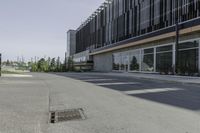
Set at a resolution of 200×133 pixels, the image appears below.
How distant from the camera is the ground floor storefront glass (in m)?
36.2

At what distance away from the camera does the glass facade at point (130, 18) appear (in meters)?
40.0

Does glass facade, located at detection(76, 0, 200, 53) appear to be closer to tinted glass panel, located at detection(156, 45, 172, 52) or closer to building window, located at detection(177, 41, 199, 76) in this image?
tinted glass panel, located at detection(156, 45, 172, 52)

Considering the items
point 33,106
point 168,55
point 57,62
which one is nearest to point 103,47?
point 57,62

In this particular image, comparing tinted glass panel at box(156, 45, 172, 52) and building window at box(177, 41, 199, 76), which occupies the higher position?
tinted glass panel at box(156, 45, 172, 52)

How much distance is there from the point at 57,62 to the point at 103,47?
43.7 ft

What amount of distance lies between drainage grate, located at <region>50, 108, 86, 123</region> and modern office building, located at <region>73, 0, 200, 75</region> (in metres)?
27.0

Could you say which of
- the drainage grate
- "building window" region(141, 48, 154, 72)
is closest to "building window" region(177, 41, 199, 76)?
"building window" region(141, 48, 154, 72)

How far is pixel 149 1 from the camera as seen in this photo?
49.3 meters

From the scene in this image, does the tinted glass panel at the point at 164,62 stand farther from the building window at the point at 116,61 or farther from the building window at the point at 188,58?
the building window at the point at 116,61

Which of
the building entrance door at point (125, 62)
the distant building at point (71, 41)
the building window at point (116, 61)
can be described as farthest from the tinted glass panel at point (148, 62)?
the distant building at point (71, 41)

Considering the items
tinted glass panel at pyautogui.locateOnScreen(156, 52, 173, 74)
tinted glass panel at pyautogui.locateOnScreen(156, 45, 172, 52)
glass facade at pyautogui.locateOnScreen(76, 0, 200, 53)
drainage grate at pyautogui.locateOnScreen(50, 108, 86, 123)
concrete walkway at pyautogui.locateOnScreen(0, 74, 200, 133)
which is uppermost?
glass facade at pyautogui.locateOnScreen(76, 0, 200, 53)

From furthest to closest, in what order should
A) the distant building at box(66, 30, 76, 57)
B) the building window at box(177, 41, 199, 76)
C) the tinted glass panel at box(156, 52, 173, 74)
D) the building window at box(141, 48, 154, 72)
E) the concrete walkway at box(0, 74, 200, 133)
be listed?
the distant building at box(66, 30, 76, 57) < the building window at box(141, 48, 154, 72) < the tinted glass panel at box(156, 52, 173, 74) < the building window at box(177, 41, 199, 76) < the concrete walkway at box(0, 74, 200, 133)

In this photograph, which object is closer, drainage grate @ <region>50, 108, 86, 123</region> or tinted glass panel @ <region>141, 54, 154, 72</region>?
drainage grate @ <region>50, 108, 86, 123</region>

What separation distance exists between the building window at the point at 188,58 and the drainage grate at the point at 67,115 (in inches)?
1078
